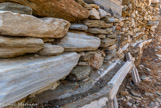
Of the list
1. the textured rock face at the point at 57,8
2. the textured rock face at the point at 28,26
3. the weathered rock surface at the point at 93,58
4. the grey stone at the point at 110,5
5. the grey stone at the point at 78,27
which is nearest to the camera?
the textured rock face at the point at 28,26

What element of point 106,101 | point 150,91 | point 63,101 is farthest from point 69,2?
point 150,91

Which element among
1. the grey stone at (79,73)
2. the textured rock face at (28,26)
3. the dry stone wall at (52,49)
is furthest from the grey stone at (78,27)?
the grey stone at (79,73)

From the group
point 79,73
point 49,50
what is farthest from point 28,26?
point 79,73

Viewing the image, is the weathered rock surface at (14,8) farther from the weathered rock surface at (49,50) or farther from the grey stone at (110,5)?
the grey stone at (110,5)

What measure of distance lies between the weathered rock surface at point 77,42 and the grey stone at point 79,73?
0.89 ft

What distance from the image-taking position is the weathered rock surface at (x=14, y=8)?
2.69 feet

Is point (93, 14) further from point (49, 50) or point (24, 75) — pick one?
point (24, 75)

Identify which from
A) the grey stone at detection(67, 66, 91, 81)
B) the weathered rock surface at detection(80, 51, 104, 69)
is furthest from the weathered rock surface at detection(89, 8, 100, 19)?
the grey stone at detection(67, 66, 91, 81)

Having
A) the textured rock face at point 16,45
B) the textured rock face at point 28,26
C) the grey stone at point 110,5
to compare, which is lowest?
the textured rock face at point 16,45

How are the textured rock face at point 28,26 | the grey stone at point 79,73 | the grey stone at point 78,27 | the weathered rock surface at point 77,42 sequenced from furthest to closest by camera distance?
the grey stone at point 79,73
the grey stone at point 78,27
the weathered rock surface at point 77,42
the textured rock face at point 28,26

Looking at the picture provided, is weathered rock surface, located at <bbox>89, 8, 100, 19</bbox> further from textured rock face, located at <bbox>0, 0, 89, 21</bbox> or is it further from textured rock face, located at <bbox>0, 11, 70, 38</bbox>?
textured rock face, located at <bbox>0, 11, 70, 38</bbox>

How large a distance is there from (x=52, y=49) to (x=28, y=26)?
0.95ft

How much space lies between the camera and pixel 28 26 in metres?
0.86

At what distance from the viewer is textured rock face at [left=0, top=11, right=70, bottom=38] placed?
0.75 meters
